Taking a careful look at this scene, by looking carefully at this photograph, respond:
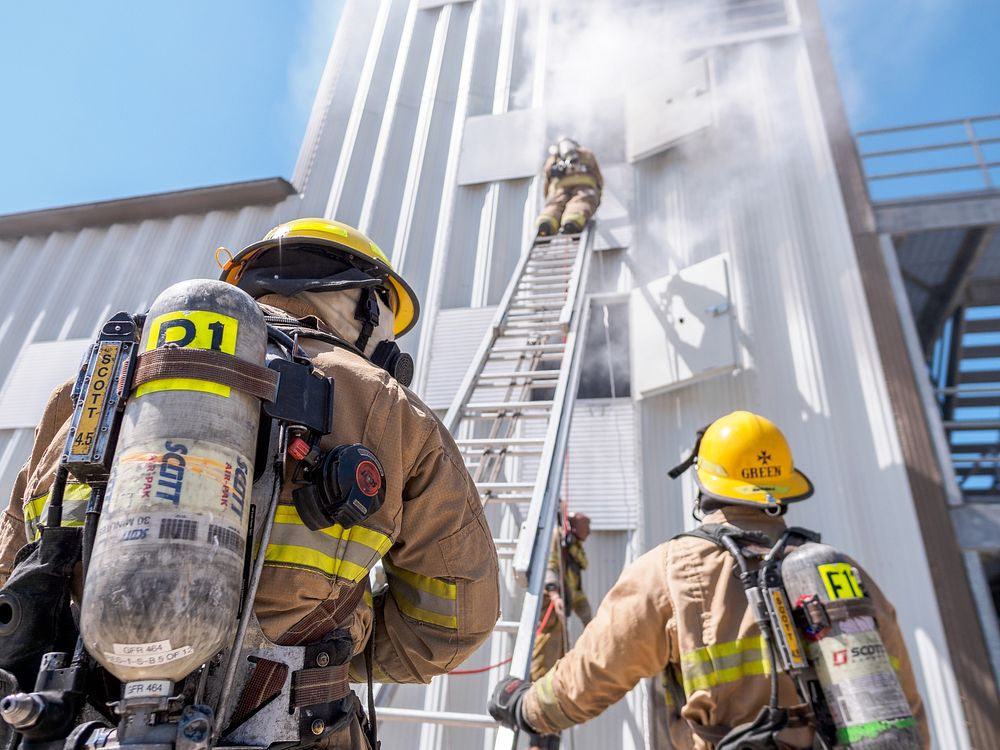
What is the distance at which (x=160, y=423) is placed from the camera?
3.43ft

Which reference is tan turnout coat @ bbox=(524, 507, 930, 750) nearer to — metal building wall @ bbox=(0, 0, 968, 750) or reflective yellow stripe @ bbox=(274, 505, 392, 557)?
reflective yellow stripe @ bbox=(274, 505, 392, 557)

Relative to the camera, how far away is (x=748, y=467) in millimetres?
2180

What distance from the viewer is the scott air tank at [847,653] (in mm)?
1507

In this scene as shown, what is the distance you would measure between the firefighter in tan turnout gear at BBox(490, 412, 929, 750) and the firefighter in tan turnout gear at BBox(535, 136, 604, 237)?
13.1ft

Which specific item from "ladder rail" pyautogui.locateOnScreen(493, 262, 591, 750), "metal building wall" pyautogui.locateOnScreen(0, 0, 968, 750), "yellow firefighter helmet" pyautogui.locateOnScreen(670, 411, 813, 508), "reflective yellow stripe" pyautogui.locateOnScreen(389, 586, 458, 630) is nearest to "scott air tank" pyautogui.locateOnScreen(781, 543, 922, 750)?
"yellow firefighter helmet" pyautogui.locateOnScreen(670, 411, 813, 508)

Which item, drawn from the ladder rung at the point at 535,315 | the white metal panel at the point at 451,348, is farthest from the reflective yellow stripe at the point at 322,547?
the white metal panel at the point at 451,348

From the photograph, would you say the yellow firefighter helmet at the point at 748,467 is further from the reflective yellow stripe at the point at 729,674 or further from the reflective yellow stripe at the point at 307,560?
the reflective yellow stripe at the point at 307,560

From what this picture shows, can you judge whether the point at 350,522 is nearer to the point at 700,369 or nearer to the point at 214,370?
the point at 214,370

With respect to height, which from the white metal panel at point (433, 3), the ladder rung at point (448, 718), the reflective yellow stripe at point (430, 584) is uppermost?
the white metal panel at point (433, 3)

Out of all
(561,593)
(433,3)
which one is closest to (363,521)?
(561,593)

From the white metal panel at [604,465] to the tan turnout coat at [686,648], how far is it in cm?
287

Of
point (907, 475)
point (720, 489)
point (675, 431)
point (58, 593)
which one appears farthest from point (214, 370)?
point (907, 475)

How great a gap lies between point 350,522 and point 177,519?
312 millimetres

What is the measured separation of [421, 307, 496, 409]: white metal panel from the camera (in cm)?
593
